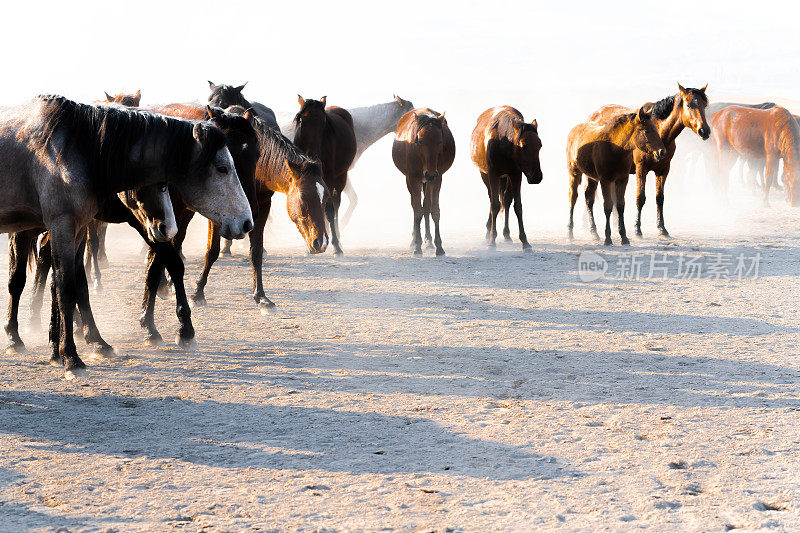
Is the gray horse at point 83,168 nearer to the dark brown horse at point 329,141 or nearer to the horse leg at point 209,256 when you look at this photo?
the horse leg at point 209,256

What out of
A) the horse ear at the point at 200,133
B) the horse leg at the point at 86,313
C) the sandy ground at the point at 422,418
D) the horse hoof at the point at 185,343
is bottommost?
the sandy ground at the point at 422,418

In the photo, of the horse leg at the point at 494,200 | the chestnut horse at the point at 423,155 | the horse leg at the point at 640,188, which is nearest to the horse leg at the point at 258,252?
the chestnut horse at the point at 423,155

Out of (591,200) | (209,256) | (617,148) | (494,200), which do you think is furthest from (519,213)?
(209,256)

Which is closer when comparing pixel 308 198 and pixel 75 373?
pixel 75 373

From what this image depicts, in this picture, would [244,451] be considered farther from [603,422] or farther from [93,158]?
[93,158]

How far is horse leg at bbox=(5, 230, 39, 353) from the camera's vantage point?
19.7 feet

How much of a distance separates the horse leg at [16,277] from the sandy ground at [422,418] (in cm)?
19

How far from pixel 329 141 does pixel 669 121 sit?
226 inches

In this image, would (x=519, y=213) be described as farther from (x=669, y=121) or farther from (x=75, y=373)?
(x=75, y=373)

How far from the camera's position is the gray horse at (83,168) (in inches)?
197

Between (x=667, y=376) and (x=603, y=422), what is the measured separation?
123cm

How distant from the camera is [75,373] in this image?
530 centimetres

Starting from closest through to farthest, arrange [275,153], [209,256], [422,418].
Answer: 1. [422,418]
2. [275,153]
3. [209,256]

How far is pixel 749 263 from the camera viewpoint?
10.6 metres
